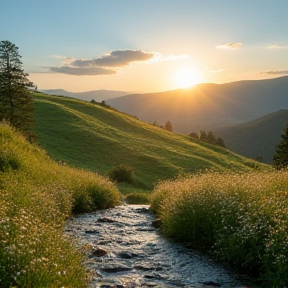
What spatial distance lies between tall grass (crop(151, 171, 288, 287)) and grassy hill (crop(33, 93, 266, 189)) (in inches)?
1080

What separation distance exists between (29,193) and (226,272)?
7767mm

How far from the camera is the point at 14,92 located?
44844 millimetres

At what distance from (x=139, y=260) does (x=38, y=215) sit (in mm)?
3584

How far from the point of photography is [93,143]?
56594mm

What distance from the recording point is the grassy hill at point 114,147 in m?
49.0

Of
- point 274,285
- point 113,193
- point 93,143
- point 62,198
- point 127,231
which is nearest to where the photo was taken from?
point 274,285

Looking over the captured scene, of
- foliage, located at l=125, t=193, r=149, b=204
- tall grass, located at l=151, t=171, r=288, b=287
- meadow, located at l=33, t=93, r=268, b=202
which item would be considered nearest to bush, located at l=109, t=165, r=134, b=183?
meadow, located at l=33, t=93, r=268, b=202

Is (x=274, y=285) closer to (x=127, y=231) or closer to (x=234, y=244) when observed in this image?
(x=234, y=244)

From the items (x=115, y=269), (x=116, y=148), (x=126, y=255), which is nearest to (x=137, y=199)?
(x=126, y=255)

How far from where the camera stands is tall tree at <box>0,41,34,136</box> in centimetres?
4434

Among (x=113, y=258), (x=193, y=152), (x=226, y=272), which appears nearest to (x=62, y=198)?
(x=113, y=258)

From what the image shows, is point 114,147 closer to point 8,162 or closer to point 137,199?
point 137,199

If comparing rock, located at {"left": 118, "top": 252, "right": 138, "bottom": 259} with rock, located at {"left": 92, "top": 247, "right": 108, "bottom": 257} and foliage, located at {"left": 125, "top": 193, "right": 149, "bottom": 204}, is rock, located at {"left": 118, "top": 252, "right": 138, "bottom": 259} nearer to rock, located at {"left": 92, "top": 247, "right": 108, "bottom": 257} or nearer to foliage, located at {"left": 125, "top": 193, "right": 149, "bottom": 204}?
rock, located at {"left": 92, "top": 247, "right": 108, "bottom": 257}

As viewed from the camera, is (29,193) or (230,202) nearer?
(230,202)
